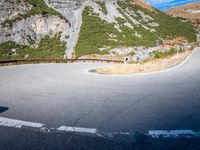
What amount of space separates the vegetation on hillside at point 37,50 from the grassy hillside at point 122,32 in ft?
13.0

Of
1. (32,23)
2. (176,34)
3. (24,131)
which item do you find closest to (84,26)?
(32,23)

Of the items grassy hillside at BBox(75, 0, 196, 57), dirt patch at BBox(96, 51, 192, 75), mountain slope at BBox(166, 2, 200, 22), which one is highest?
mountain slope at BBox(166, 2, 200, 22)

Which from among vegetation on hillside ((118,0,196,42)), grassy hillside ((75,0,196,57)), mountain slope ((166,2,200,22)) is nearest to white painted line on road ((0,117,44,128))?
grassy hillside ((75,0,196,57))

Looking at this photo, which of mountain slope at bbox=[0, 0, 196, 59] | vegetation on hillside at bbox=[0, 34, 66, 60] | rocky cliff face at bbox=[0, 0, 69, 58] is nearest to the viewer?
vegetation on hillside at bbox=[0, 34, 66, 60]

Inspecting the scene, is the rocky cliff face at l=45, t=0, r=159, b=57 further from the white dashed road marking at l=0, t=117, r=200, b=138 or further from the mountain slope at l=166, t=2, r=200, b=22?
the white dashed road marking at l=0, t=117, r=200, b=138

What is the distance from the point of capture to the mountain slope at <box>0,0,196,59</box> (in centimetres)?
5500

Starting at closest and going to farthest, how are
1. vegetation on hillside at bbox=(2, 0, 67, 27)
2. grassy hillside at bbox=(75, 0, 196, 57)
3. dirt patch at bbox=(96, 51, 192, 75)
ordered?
dirt patch at bbox=(96, 51, 192, 75) < grassy hillside at bbox=(75, 0, 196, 57) < vegetation on hillside at bbox=(2, 0, 67, 27)

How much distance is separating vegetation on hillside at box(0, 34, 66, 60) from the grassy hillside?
3955 mm

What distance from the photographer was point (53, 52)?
53344 millimetres

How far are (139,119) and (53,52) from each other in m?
48.7

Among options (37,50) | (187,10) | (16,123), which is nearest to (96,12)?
(37,50)

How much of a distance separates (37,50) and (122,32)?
23.4 meters

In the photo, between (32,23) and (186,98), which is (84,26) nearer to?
(32,23)

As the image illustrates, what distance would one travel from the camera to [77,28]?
6581 centimetres
